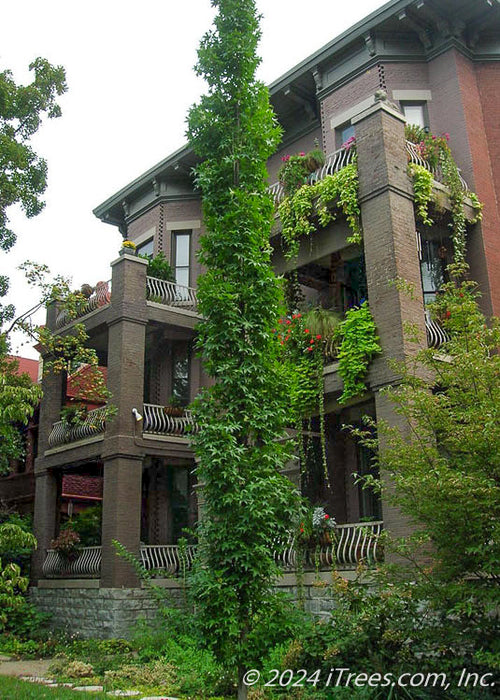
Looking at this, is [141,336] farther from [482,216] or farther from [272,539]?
[272,539]

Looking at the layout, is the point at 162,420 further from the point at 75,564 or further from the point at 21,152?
the point at 21,152

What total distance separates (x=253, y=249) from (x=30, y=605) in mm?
14042

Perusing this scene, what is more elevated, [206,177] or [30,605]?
[206,177]

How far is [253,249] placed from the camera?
322 inches

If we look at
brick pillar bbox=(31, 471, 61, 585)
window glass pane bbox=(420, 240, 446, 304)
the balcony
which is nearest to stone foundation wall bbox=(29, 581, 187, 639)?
the balcony

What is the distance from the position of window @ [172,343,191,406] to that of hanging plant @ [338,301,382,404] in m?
8.60

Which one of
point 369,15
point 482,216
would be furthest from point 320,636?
point 369,15

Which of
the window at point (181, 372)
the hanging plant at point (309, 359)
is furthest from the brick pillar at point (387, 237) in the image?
the window at point (181, 372)

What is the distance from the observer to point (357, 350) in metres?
12.8

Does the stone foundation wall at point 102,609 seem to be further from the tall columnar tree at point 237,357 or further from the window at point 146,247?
the window at point 146,247

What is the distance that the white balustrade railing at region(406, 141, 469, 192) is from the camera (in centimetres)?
1427

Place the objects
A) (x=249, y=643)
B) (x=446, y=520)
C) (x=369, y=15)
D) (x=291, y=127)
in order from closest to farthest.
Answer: (x=249, y=643) → (x=446, y=520) → (x=369, y=15) → (x=291, y=127)

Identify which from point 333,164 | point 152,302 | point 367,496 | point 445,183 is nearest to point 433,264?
point 445,183

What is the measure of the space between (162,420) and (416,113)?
986 centimetres
